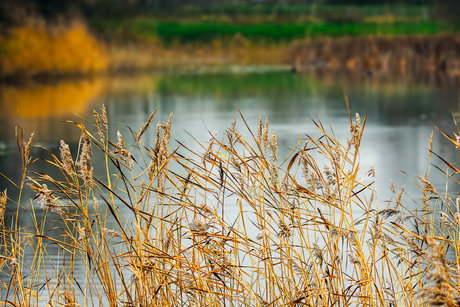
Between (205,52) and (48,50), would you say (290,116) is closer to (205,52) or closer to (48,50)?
(48,50)

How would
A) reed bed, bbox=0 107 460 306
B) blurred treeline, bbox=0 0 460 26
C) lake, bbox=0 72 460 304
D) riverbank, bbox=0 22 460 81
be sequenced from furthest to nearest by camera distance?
blurred treeline, bbox=0 0 460 26
riverbank, bbox=0 22 460 81
lake, bbox=0 72 460 304
reed bed, bbox=0 107 460 306

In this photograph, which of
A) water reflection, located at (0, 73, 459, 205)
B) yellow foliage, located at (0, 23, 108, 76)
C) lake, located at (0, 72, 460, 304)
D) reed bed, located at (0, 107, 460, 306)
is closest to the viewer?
reed bed, located at (0, 107, 460, 306)

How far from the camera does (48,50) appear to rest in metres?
15.8

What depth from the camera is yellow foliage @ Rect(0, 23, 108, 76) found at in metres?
15.8

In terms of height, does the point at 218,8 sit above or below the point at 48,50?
above

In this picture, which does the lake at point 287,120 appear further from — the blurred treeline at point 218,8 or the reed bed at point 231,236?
the blurred treeline at point 218,8

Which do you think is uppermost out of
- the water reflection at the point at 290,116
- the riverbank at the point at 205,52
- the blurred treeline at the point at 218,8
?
the blurred treeline at the point at 218,8

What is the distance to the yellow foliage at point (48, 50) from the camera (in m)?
15.8

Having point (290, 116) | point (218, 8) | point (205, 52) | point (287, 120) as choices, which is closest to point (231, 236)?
point (287, 120)

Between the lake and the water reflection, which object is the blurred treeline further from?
the lake

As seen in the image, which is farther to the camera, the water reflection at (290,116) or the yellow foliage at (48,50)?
the yellow foliage at (48,50)

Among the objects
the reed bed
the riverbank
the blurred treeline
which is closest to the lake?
the reed bed

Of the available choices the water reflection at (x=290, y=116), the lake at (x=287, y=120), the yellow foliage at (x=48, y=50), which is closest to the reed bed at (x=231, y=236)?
the lake at (x=287, y=120)

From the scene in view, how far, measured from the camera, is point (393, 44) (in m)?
17.3
